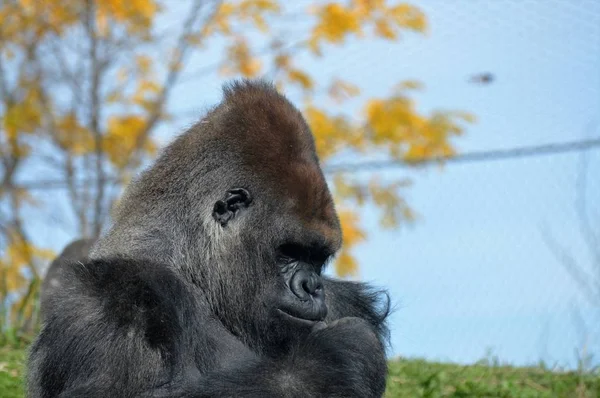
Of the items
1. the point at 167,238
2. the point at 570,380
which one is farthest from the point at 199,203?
the point at 570,380

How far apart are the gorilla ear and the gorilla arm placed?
355 millimetres

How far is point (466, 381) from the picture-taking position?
5379mm

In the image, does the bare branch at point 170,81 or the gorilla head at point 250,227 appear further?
the bare branch at point 170,81

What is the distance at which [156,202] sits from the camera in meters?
4.02

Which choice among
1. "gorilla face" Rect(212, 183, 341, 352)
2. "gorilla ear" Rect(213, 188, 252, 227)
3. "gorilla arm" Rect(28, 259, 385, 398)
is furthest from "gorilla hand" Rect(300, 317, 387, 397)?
"gorilla ear" Rect(213, 188, 252, 227)

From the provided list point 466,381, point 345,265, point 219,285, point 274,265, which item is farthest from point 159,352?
point 345,265

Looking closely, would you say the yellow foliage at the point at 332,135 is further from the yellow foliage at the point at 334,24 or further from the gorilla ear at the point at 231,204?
the gorilla ear at the point at 231,204

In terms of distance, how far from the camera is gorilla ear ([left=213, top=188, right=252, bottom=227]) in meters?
3.88

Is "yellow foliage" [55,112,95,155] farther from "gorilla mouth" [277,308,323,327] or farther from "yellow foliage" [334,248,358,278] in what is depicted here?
"gorilla mouth" [277,308,323,327]

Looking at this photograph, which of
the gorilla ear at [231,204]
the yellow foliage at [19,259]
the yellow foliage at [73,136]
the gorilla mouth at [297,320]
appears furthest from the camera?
the yellow foliage at [73,136]

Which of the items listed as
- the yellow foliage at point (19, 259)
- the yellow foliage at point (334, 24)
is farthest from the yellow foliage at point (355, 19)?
the yellow foliage at point (19, 259)

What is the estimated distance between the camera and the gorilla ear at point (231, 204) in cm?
388

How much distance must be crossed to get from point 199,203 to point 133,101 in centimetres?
822

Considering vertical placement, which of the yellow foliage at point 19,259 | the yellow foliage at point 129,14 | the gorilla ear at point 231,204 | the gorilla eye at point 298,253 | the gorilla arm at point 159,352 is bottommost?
the gorilla arm at point 159,352
